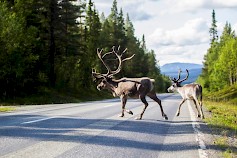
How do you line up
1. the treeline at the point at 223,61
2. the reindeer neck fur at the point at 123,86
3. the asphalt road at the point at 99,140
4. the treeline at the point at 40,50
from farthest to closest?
the treeline at the point at 223,61, the treeline at the point at 40,50, the reindeer neck fur at the point at 123,86, the asphalt road at the point at 99,140

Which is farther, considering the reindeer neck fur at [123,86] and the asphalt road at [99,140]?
the reindeer neck fur at [123,86]

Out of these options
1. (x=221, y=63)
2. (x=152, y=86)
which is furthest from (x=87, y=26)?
(x=152, y=86)

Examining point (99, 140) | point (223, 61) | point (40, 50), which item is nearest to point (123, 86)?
point (99, 140)

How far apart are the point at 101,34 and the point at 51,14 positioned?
29.7 metres

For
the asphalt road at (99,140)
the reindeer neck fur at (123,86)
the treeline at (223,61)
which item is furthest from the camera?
the treeline at (223,61)

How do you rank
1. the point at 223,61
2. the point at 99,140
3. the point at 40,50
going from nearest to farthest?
the point at 99,140 < the point at 40,50 < the point at 223,61

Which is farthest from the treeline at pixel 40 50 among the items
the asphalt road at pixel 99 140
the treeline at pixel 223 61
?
the treeline at pixel 223 61

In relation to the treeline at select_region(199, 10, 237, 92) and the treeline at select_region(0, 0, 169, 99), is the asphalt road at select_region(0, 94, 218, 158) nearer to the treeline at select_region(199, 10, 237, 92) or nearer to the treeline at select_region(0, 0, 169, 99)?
the treeline at select_region(0, 0, 169, 99)

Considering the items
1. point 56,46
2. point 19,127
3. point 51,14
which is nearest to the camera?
point 19,127

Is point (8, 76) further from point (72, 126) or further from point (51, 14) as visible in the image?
point (72, 126)

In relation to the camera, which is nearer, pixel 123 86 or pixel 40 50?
pixel 123 86

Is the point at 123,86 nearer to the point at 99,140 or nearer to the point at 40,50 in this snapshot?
the point at 99,140

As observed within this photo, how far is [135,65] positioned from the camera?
3383 inches

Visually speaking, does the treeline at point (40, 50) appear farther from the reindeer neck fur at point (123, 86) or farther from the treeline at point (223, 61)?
the treeline at point (223, 61)
